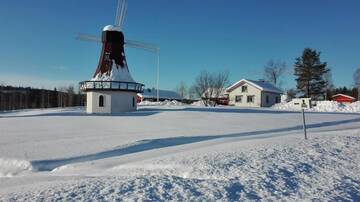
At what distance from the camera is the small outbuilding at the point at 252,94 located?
179 feet

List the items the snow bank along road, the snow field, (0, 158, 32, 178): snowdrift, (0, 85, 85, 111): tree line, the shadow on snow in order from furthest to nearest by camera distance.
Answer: (0, 85, 85, 111): tree line
the shadow on snow
(0, 158, 32, 178): snowdrift
the snow bank along road
the snow field

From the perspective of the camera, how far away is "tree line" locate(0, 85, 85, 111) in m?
66.8

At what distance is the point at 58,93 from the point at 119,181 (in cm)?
7713

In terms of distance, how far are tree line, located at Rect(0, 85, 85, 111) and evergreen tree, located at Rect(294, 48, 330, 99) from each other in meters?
Answer: 48.4

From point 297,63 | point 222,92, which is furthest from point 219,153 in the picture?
point 297,63

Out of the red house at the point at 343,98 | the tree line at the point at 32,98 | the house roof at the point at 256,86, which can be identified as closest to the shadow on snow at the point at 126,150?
the house roof at the point at 256,86

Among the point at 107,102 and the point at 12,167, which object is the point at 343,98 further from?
the point at 12,167

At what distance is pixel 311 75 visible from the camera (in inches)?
2453

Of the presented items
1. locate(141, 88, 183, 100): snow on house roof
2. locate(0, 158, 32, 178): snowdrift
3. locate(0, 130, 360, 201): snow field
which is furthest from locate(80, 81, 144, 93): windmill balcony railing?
locate(141, 88, 183, 100): snow on house roof

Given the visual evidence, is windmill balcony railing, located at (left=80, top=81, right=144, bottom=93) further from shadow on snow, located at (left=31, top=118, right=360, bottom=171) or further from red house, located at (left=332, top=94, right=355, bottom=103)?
red house, located at (left=332, top=94, right=355, bottom=103)

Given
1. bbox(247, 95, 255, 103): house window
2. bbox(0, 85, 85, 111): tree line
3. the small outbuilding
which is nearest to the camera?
the small outbuilding

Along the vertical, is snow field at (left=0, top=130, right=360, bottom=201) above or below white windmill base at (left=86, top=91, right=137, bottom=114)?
below

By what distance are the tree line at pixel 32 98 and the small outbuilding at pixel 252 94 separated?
3750 centimetres

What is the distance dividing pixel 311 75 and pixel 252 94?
48.7 ft
